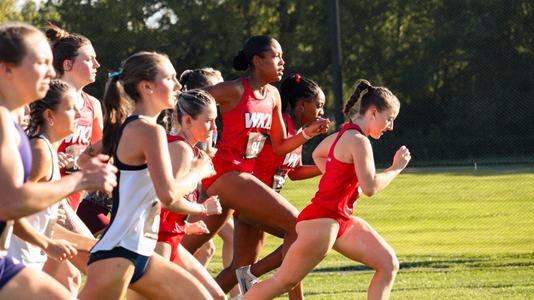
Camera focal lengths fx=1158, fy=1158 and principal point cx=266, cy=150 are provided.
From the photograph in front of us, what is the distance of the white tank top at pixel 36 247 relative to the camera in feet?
15.8

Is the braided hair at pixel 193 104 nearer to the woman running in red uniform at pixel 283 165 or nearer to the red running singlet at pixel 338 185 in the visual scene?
the red running singlet at pixel 338 185

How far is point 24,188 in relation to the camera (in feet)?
12.4

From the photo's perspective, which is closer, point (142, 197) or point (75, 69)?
point (142, 197)

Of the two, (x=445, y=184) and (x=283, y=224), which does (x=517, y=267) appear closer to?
(x=283, y=224)

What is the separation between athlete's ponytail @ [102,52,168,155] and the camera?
16.9 feet

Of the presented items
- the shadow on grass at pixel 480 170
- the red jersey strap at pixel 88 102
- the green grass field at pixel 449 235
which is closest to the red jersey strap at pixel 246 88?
the red jersey strap at pixel 88 102

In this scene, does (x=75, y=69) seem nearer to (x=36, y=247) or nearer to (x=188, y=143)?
(x=188, y=143)

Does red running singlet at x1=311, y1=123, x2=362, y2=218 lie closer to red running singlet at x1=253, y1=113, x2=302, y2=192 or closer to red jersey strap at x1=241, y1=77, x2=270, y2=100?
red jersey strap at x1=241, y1=77, x2=270, y2=100

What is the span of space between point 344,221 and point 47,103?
6.40ft

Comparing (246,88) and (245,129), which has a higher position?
(246,88)

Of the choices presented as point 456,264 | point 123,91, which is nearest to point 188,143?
point 123,91

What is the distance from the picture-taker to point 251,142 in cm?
779

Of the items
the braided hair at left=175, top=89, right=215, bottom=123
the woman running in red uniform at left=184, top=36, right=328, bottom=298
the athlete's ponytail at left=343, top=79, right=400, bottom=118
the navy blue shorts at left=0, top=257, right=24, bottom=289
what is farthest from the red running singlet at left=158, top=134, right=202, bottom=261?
the navy blue shorts at left=0, top=257, right=24, bottom=289

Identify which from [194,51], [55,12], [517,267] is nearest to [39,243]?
[517,267]
